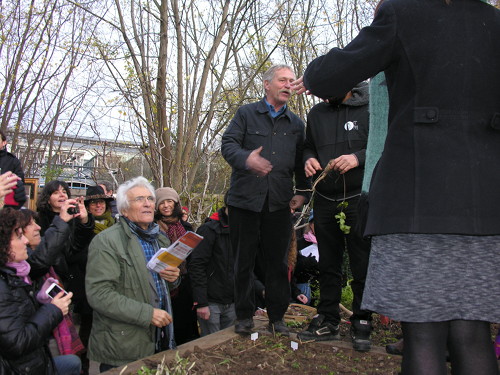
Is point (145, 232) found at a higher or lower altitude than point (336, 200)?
lower

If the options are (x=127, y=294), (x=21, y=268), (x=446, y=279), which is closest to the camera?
(x=446, y=279)

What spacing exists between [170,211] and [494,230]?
3.87 meters

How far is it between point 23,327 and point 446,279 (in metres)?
2.35

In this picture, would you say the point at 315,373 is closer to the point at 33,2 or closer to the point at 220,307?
the point at 220,307

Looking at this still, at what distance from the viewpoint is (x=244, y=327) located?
3.71 metres

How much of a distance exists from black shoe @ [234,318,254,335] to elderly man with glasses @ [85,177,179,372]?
1.69 feet

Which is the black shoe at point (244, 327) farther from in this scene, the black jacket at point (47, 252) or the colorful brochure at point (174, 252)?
the black jacket at point (47, 252)

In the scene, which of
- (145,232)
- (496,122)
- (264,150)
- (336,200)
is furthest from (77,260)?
(496,122)

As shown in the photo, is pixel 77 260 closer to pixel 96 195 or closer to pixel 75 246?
pixel 75 246

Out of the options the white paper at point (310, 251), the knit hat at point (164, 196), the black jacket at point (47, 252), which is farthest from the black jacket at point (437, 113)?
the white paper at point (310, 251)

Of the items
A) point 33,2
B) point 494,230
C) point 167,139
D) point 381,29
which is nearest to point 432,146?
point 494,230

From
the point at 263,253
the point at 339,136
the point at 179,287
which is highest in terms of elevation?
the point at 339,136

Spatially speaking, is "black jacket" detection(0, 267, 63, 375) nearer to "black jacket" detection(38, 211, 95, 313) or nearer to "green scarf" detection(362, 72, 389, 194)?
"black jacket" detection(38, 211, 95, 313)

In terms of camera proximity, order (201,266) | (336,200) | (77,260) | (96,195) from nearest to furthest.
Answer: (336,200)
(77,260)
(201,266)
(96,195)
